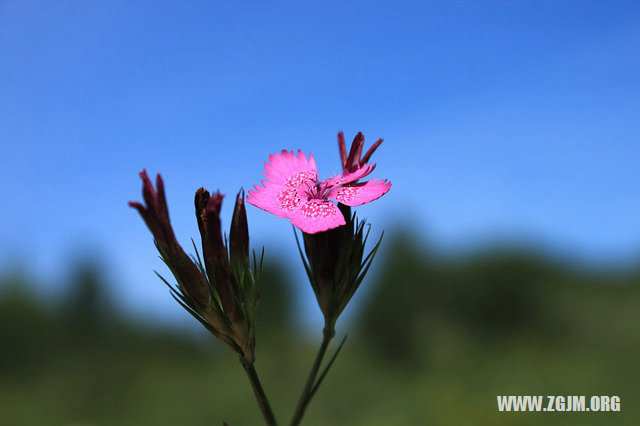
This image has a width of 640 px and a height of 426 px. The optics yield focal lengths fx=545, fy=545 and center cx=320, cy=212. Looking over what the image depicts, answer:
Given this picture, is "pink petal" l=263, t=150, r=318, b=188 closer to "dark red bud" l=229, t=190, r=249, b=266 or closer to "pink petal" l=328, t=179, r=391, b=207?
"pink petal" l=328, t=179, r=391, b=207

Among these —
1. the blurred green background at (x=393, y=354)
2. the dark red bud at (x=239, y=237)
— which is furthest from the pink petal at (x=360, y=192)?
the blurred green background at (x=393, y=354)

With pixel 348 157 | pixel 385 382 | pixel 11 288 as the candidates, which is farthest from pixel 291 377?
pixel 348 157

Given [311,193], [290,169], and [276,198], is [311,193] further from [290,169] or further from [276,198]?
[290,169]

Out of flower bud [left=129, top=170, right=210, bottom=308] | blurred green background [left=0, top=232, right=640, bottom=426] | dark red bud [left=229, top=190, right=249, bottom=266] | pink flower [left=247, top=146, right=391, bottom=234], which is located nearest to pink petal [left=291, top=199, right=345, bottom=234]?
pink flower [left=247, top=146, right=391, bottom=234]

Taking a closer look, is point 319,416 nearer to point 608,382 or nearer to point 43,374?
point 608,382

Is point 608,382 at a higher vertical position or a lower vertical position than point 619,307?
lower

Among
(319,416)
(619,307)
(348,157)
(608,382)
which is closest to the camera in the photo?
(348,157)
